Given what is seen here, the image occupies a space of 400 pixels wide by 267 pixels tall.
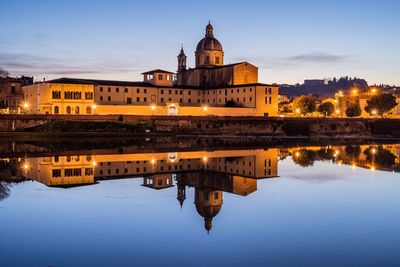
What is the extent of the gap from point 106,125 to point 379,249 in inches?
2091

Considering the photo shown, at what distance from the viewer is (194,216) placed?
16.4 m

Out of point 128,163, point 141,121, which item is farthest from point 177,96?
point 128,163

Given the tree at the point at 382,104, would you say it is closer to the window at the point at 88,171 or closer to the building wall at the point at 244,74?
the building wall at the point at 244,74

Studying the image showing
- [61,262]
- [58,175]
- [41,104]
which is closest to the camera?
[61,262]

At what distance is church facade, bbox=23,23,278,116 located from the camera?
2842 inches

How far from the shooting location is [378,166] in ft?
114

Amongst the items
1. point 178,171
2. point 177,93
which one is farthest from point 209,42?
point 178,171

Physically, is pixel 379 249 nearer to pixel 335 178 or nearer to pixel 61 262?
pixel 61 262

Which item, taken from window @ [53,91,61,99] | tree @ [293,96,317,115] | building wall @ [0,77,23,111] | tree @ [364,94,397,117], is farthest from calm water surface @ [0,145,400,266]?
tree @ [293,96,317,115]

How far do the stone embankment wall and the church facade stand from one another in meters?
7.43

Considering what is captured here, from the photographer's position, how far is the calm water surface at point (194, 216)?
1205cm

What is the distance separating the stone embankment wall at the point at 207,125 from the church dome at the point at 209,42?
26.7 meters

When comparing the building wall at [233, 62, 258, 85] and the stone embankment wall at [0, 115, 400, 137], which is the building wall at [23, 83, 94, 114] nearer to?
the stone embankment wall at [0, 115, 400, 137]

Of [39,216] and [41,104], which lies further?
[41,104]
